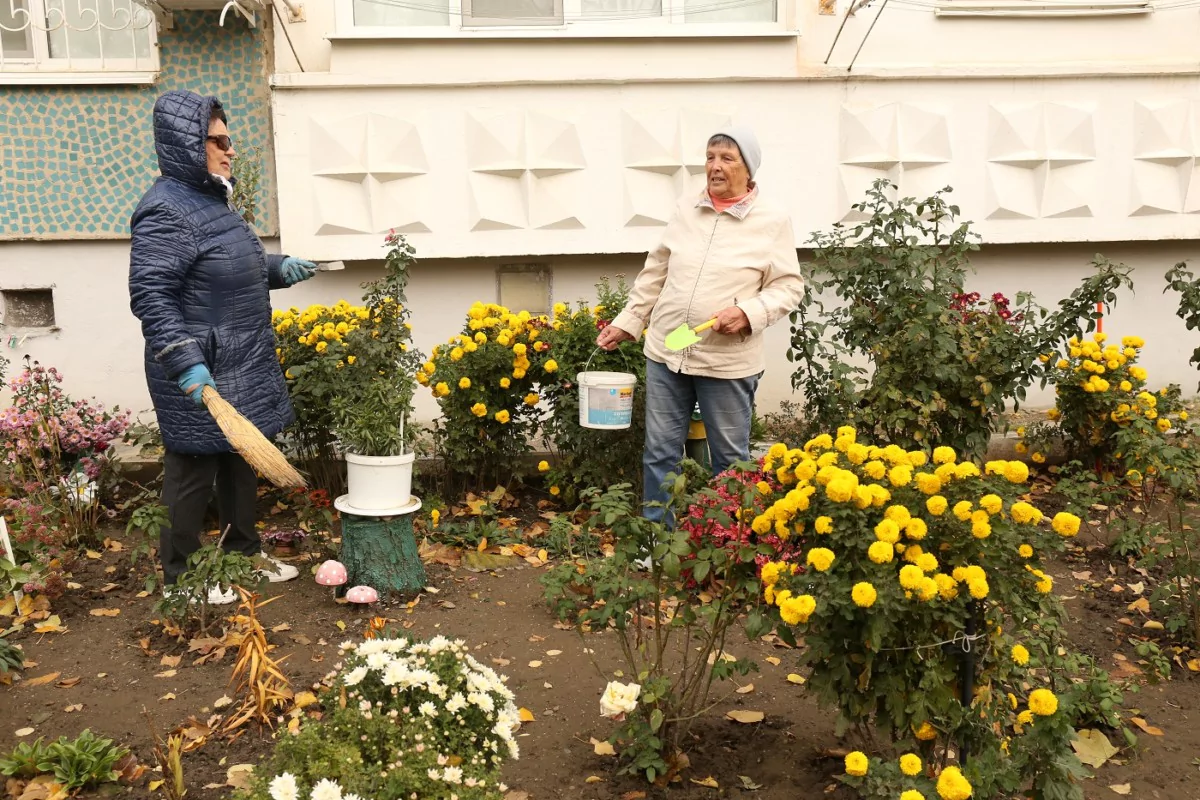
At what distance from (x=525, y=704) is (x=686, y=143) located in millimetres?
3939

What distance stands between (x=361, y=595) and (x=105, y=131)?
363 cm

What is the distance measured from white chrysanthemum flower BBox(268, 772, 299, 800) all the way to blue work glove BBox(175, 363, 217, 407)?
1.85 meters

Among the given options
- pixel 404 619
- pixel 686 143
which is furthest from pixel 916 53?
pixel 404 619

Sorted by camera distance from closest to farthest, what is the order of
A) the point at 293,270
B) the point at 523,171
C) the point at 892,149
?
the point at 293,270, the point at 523,171, the point at 892,149

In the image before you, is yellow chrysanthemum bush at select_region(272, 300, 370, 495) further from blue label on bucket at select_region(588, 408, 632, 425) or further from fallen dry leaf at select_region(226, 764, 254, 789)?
fallen dry leaf at select_region(226, 764, 254, 789)

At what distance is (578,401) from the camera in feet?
16.7

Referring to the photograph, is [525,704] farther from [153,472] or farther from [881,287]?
[153,472]

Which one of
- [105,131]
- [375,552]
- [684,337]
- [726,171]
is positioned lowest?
[375,552]

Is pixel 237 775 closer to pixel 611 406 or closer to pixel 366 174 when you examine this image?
pixel 611 406

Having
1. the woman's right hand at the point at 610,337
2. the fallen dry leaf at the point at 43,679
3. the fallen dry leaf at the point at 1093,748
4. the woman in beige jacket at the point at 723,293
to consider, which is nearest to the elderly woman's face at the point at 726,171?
the woman in beige jacket at the point at 723,293

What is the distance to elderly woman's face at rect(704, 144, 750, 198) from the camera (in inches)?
159

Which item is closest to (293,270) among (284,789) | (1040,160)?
(284,789)

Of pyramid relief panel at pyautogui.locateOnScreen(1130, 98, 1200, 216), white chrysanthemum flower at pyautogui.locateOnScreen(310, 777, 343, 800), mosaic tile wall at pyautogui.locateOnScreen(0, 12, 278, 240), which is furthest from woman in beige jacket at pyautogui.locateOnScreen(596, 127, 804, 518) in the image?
pyramid relief panel at pyautogui.locateOnScreen(1130, 98, 1200, 216)

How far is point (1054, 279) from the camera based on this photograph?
6820 mm
